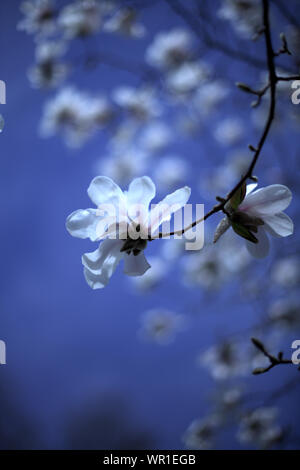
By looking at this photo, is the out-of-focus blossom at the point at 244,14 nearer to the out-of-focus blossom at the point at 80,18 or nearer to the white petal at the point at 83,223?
the out-of-focus blossom at the point at 80,18

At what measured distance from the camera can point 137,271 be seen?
1.37 feet

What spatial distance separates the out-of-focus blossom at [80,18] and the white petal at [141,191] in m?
1.20

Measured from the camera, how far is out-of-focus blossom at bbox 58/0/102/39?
1.28m

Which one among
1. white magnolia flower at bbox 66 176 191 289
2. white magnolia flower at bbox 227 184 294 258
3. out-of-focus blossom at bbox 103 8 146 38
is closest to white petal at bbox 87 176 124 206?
white magnolia flower at bbox 66 176 191 289

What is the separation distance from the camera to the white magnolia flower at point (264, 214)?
40 cm

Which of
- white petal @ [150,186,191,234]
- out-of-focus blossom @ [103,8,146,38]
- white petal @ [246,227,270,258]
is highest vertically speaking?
out-of-focus blossom @ [103,8,146,38]

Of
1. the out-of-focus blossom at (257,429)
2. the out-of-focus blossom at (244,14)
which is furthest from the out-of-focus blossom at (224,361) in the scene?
the out-of-focus blossom at (244,14)

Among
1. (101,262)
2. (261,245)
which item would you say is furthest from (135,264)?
(261,245)

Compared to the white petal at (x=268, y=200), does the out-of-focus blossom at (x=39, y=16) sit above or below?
above

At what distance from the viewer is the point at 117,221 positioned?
1.32ft

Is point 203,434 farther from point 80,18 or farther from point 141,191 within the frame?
point 80,18

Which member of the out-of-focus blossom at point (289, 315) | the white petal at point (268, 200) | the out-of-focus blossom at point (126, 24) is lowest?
the white petal at point (268, 200)

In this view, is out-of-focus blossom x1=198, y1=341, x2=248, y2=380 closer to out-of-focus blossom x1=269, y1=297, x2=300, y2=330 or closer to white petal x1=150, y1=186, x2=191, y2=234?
out-of-focus blossom x1=269, y1=297, x2=300, y2=330

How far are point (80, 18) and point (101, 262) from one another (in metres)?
1.28
